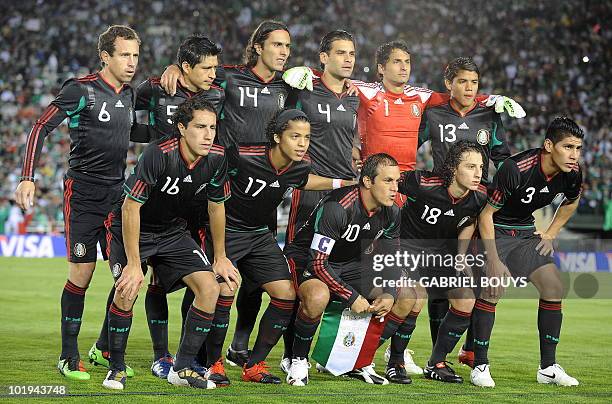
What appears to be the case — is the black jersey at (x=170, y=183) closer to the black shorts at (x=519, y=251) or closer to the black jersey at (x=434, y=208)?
the black jersey at (x=434, y=208)

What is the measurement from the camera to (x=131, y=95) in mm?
7195

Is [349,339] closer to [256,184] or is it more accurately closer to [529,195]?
[256,184]

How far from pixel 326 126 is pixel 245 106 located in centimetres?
64

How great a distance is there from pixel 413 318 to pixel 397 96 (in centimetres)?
179

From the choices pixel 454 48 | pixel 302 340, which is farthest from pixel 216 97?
pixel 454 48

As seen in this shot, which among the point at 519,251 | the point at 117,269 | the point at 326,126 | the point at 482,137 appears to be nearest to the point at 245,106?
the point at 326,126

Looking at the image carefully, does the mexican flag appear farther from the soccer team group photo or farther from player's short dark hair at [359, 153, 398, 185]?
player's short dark hair at [359, 153, 398, 185]

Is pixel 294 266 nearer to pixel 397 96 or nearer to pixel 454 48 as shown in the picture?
pixel 397 96

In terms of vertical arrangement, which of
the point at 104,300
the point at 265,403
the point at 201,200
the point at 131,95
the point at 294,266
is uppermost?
the point at 131,95

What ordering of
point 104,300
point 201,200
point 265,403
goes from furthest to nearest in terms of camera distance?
point 104,300 < point 201,200 < point 265,403

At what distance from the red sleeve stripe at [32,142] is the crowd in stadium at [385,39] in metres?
15.8

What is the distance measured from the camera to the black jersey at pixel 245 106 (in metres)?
7.49

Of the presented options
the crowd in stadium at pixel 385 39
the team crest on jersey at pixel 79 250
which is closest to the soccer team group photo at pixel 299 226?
the team crest on jersey at pixel 79 250

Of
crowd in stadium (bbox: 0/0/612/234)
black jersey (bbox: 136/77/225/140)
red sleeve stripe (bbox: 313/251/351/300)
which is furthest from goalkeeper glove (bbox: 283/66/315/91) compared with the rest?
crowd in stadium (bbox: 0/0/612/234)
